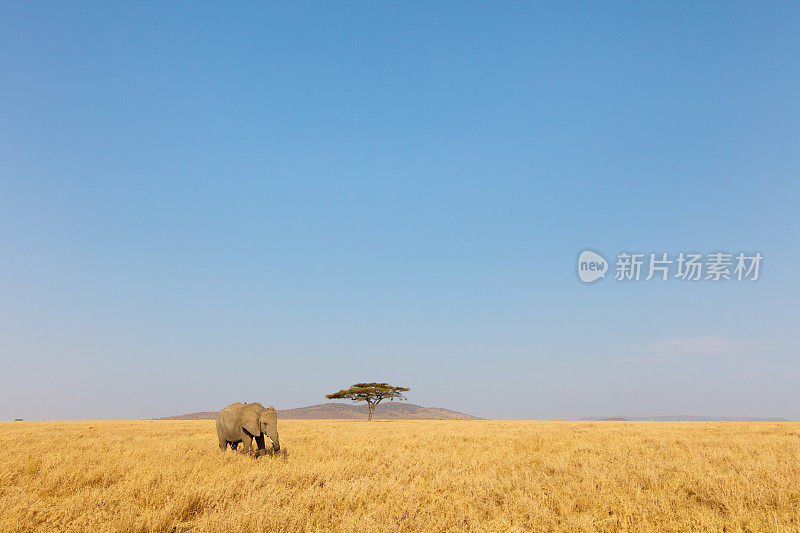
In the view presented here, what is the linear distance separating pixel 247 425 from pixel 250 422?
0.11 metres

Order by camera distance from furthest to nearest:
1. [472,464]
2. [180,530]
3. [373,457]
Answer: [373,457] → [472,464] → [180,530]

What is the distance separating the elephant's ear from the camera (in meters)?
13.3

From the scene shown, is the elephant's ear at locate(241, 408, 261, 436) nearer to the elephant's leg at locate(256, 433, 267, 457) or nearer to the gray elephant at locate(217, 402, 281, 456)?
the gray elephant at locate(217, 402, 281, 456)

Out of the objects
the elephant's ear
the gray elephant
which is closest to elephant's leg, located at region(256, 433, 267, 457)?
the gray elephant

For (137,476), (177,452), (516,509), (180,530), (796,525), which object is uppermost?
(796,525)

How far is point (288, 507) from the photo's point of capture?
684 cm

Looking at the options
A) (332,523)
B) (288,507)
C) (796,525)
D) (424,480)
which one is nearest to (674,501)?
(796,525)

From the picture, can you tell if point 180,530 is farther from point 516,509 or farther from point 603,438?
point 603,438

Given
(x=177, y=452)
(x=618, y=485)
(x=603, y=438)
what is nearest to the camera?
(x=618, y=485)

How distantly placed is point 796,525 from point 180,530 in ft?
27.5

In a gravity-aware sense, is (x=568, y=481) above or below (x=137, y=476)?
above

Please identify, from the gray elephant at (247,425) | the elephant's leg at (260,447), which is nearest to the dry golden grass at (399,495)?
the elephant's leg at (260,447)

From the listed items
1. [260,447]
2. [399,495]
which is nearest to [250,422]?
[260,447]

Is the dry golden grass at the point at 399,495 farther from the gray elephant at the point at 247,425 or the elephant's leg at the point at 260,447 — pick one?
the gray elephant at the point at 247,425
